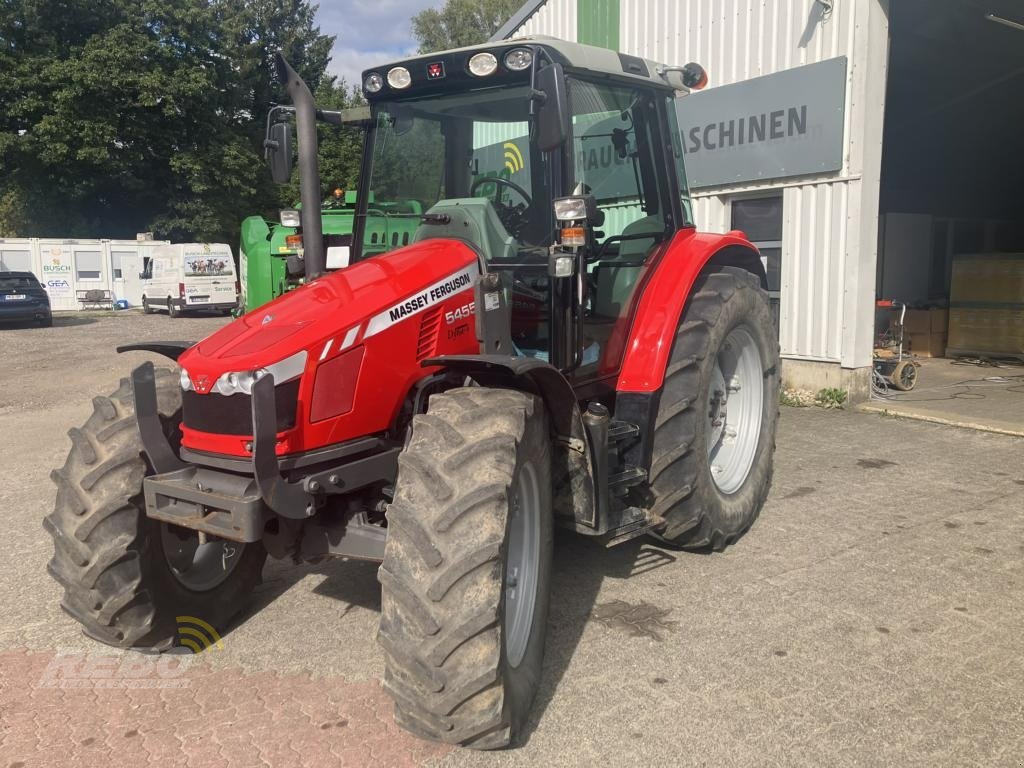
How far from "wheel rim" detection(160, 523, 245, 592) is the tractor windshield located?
1564mm

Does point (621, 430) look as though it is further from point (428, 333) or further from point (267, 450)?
point (267, 450)

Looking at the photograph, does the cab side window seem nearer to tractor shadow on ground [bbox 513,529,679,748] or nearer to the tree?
tractor shadow on ground [bbox 513,529,679,748]

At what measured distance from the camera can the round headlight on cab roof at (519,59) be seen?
3.64 meters

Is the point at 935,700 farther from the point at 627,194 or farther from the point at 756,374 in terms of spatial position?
the point at 627,194

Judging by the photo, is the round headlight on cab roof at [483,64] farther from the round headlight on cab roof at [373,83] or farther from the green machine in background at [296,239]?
the green machine in background at [296,239]

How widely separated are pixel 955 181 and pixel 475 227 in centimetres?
1411

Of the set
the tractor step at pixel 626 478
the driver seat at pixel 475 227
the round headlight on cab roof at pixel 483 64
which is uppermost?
the round headlight on cab roof at pixel 483 64

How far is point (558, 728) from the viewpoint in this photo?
2.98m

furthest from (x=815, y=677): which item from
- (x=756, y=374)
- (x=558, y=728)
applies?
(x=756, y=374)

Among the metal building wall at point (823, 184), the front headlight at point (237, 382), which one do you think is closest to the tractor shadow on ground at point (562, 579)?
the front headlight at point (237, 382)

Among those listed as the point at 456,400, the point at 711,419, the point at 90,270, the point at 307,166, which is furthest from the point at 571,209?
the point at 90,270

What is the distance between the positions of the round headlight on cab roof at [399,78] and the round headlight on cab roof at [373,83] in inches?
5.0

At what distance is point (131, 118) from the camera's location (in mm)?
32375

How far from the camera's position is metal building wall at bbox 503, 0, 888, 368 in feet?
26.1
